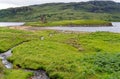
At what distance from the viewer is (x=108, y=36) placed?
81125 mm

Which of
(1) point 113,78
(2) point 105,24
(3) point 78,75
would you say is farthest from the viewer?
(2) point 105,24

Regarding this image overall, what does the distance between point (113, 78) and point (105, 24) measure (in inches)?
6440

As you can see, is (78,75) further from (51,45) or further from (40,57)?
(51,45)

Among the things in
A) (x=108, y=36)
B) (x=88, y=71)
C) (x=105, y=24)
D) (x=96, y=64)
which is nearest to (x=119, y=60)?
(x=96, y=64)

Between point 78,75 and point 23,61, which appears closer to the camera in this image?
point 78,75

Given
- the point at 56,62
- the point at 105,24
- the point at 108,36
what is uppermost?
the point at 56,62

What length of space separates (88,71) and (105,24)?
161171 mm

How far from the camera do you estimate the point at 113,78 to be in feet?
117

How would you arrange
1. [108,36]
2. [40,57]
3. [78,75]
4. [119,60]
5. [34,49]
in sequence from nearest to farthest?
[78,75], [119,60], [40,57], [34,49], [108,36]

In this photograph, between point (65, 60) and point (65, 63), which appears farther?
point (65, 60)

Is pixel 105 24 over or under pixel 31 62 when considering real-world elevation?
under

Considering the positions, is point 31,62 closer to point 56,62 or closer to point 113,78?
point 56,62

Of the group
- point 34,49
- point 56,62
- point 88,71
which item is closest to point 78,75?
point 88,71

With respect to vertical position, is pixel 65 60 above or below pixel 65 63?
below
